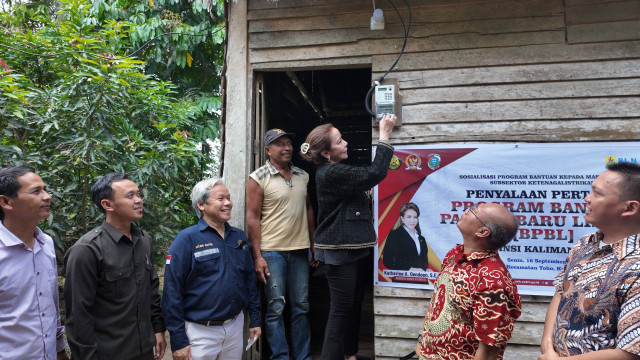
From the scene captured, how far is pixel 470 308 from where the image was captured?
180 centimetres

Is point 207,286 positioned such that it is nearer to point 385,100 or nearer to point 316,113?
point 385,100

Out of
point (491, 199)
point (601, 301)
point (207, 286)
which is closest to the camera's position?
point (601, 301)

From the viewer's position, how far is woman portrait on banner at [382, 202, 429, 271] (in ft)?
10.7

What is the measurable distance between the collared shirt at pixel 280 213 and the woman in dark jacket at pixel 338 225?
16.7 inches

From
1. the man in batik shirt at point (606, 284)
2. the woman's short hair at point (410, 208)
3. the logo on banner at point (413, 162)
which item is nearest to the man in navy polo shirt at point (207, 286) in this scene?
the woman's short hair at point (410, 208)

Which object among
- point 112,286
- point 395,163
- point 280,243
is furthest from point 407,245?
point 112,286

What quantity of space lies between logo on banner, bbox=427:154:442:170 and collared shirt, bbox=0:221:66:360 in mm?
2606

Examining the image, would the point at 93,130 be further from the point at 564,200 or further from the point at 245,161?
the point at 564,200

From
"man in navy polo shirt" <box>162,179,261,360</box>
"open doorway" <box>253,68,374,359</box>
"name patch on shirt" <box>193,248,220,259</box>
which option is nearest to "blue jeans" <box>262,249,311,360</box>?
"open doorway" <box>253,68,374,359</box>

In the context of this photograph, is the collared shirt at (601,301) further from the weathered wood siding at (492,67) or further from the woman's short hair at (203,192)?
the woman's short hair at (203,192)

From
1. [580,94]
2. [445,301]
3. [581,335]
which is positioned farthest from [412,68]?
[581,335]

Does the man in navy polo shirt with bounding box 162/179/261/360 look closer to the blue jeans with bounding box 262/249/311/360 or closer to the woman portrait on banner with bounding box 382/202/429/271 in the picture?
the blue jeans with bounding box 262/249/311/360

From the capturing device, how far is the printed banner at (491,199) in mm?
3006

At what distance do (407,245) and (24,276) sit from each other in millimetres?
2474
